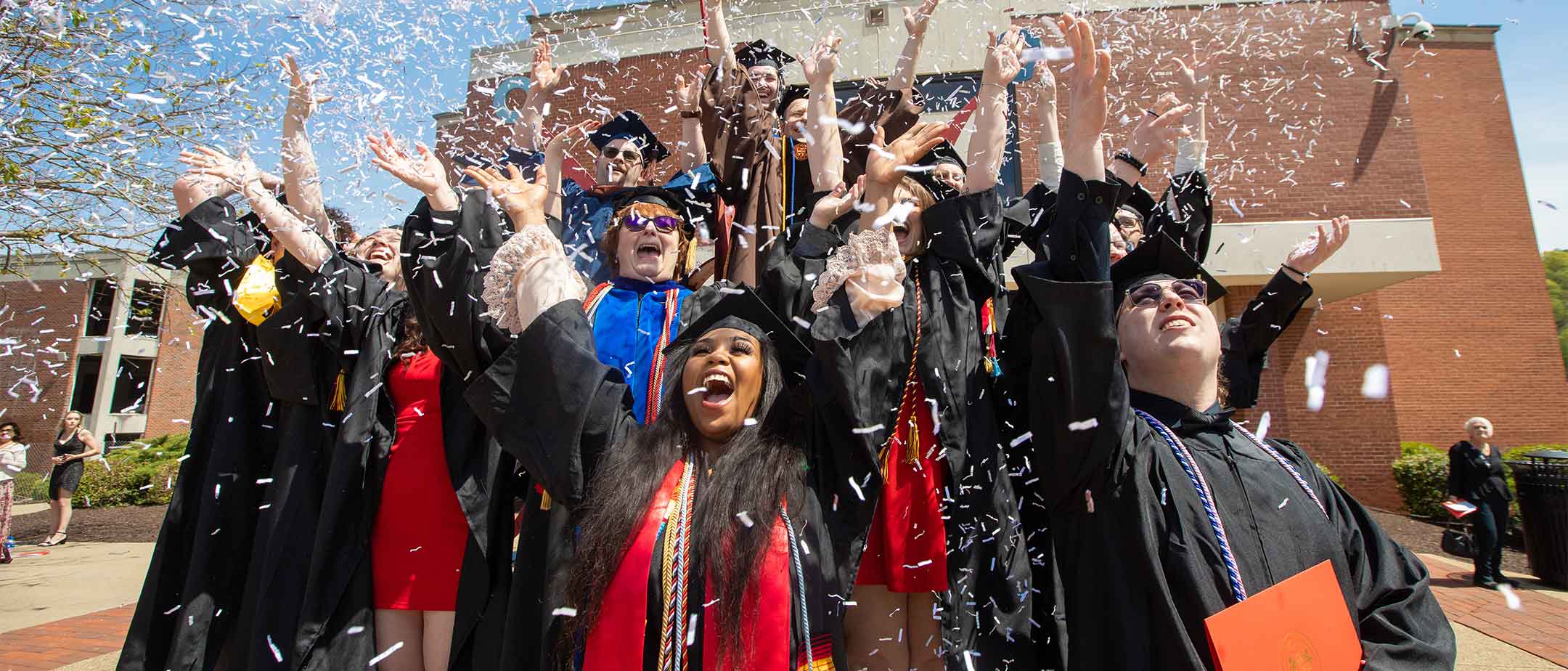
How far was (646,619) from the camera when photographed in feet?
6.14

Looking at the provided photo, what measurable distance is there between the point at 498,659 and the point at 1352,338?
1567 cm

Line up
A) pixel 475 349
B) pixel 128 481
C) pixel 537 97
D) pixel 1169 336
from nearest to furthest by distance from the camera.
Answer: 1. pixel 1169 336
2. pixel 475 349
3. pixel 537 97
4. pixel 128 481

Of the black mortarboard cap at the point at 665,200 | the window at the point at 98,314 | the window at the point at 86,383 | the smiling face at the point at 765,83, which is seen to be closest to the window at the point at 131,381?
the window at the point at 86,383

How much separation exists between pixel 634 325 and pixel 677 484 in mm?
929

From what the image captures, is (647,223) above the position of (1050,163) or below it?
below

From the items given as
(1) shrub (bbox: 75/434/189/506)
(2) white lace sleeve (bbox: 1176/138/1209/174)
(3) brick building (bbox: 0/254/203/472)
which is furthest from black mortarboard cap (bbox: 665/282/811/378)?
(3) brick building (bbox: 0/254/203/472)

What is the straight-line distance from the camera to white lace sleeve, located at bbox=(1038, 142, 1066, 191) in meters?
2.96

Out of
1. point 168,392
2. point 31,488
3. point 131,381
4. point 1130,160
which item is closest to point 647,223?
point 1130,160

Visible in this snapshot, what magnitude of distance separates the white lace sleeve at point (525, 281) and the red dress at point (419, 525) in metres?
0.85

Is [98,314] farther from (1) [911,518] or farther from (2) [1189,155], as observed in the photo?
(2) [1189,155]

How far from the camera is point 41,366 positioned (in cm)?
2380

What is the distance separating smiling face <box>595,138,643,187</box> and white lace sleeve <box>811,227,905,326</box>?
2668 mm

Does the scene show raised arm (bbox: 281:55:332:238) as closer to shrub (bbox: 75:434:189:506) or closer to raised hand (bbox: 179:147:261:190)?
raised hand (bbox: 179:147:261:190)

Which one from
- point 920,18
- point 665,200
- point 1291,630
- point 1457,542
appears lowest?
point 1457,542
